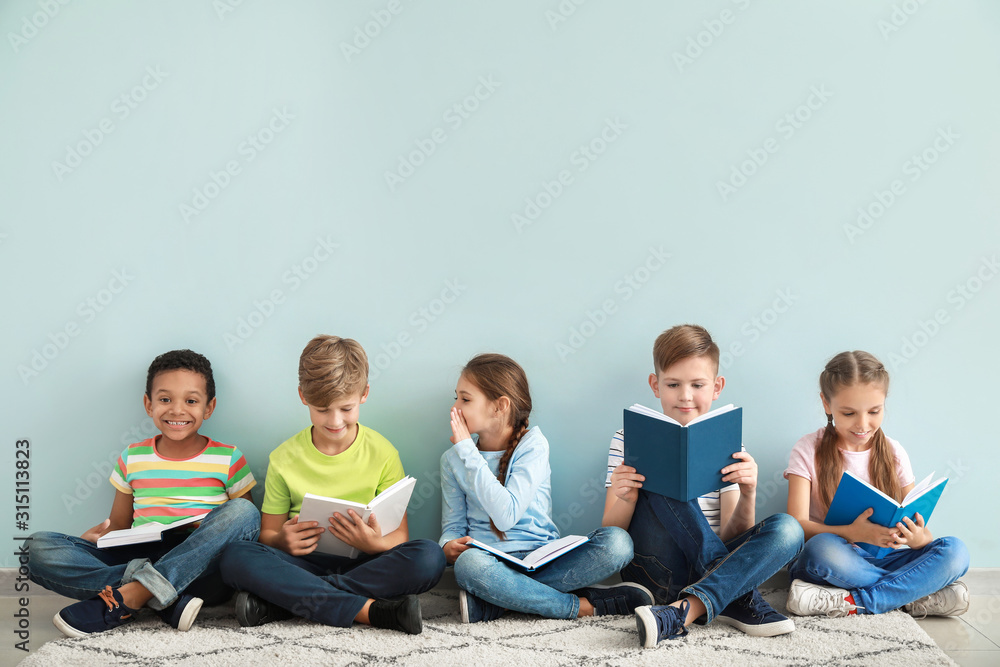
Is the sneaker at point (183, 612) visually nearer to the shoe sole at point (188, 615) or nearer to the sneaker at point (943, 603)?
the shoe sole at point (188, 615)

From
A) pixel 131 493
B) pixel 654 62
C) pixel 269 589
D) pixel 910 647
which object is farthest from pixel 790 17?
pixel 131 493

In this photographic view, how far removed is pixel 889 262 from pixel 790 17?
885 mm

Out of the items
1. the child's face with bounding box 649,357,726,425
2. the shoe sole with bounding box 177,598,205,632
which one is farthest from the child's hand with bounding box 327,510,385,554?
the child's face with bounding box 649,357,726,425

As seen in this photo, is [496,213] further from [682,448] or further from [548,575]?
[548,575]

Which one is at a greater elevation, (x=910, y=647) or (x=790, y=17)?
(x=790, y=17)

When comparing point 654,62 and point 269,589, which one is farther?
point 654,62

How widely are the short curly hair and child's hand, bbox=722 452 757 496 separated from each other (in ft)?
5.38

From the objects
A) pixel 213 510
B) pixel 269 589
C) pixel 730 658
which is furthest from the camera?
pixel 213 510

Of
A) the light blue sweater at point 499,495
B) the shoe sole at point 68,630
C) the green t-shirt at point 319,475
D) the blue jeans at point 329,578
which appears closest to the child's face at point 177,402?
the green t-shirt at point 319,475

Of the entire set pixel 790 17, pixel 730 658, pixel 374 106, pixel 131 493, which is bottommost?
pixel 730 658

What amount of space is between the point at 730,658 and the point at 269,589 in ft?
3.91

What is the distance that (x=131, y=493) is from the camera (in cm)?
229

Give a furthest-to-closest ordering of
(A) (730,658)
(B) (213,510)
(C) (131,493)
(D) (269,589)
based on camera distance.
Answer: (C) (131,493) → (B) (213,510) → (D) (269,589) → (A) (730,658)

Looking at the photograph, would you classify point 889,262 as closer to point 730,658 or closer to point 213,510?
point 730,658
